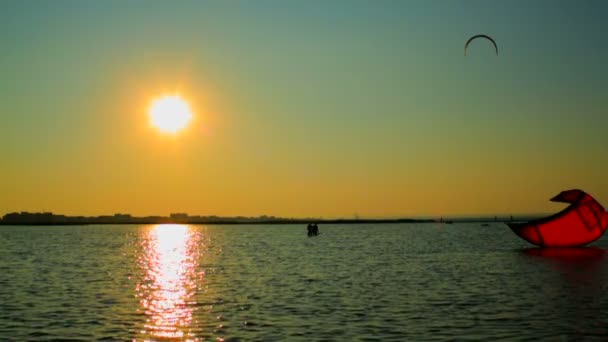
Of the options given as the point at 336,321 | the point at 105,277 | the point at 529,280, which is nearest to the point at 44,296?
the point at 105,277

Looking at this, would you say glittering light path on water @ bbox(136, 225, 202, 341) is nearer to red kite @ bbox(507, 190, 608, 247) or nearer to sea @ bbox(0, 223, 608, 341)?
sea @ bbox(0, 223, 608, 341)

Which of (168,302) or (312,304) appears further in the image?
(168,302)

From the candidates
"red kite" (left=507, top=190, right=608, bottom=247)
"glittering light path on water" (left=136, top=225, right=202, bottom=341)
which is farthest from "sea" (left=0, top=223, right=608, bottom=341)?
"red kite" (left=507, top=190, right=608, bottom=247)

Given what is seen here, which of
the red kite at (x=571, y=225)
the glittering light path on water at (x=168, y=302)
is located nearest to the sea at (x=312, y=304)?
the glittering light path on water at (x=168, y=302)

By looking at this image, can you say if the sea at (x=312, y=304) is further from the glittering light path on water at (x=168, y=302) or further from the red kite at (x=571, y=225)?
the red kite at (x=571, y=225)

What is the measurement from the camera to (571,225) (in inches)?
2484

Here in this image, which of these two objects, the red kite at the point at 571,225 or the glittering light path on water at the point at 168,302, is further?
the red kite at the point at 571,225

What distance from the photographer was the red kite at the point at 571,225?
61.1 meters

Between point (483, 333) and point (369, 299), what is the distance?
32.8 feet

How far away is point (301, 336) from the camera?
22.7 m

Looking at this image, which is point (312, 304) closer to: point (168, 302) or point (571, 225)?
point (168, 302)

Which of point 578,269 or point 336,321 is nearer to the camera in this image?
point 336,321

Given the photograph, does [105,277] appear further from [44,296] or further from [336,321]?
[336,321]

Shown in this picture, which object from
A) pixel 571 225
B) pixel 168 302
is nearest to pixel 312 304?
pixel 168 302
